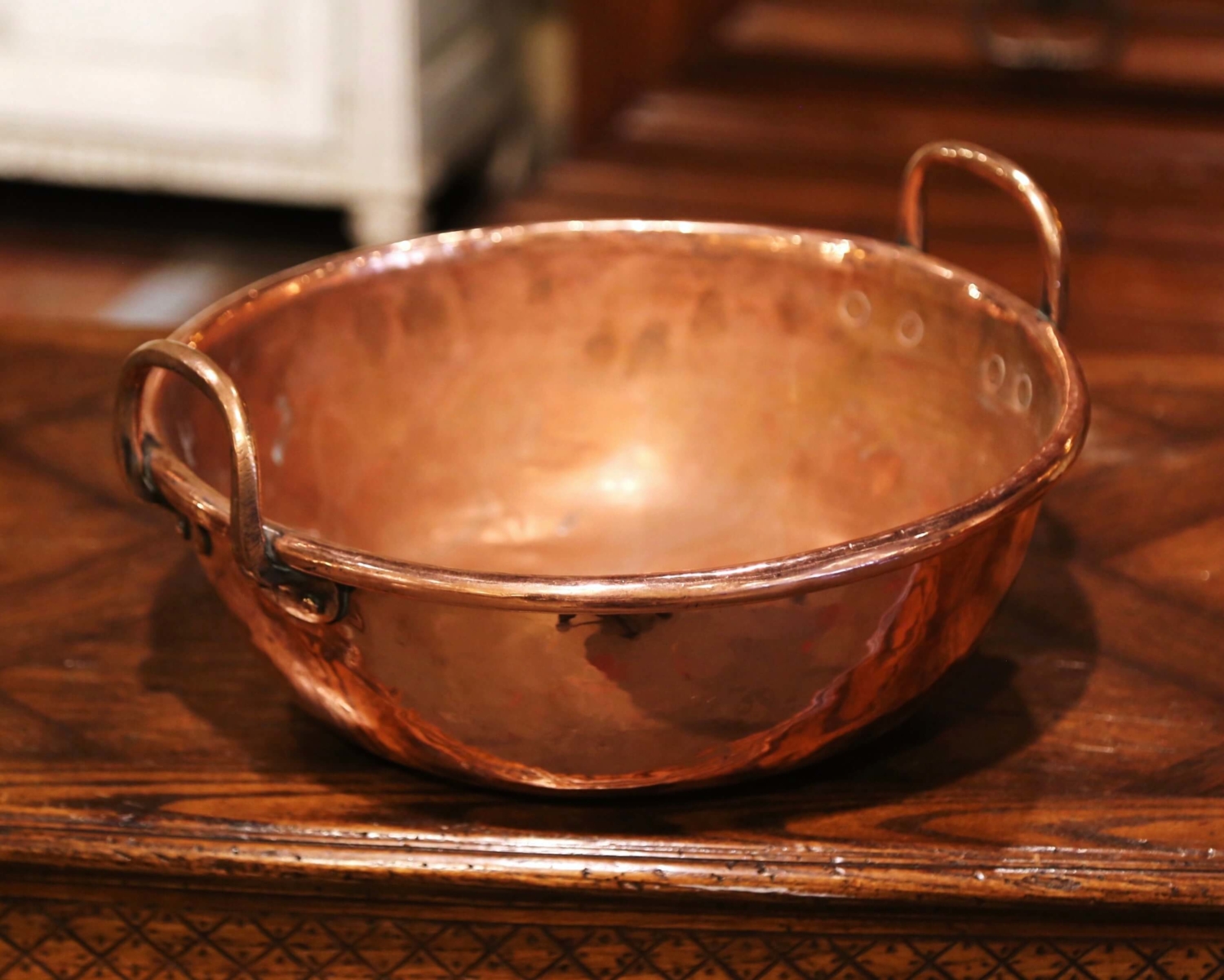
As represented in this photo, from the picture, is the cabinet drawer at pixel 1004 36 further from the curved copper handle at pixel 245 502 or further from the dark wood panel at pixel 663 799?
the curved copper handle at pixel 245 502

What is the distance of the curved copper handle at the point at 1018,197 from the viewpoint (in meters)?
0.53

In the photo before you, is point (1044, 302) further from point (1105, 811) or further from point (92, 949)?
point (92, 949)

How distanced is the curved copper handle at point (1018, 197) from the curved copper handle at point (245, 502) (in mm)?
291

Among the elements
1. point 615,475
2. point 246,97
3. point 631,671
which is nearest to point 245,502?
point 631,671

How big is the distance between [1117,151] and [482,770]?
51.8 inches

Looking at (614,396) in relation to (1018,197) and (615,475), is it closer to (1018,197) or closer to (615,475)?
(615,475)

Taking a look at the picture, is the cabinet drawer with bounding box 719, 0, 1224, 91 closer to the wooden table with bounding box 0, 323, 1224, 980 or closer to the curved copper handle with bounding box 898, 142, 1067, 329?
the curved copper handle with bounding box 898, 142, 1067, 329

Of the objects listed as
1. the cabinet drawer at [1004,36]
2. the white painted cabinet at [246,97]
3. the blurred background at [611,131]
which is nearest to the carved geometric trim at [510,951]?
the blurred background at [611,131]

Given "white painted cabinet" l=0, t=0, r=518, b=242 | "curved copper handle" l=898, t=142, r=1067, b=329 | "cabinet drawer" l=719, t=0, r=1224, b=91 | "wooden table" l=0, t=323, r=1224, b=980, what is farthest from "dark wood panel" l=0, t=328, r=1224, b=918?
"white painted cabinet" l=0, t=0, r=518, b=242

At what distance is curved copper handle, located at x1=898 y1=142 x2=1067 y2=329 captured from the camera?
0.53 metres

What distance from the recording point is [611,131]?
1607 millimetres

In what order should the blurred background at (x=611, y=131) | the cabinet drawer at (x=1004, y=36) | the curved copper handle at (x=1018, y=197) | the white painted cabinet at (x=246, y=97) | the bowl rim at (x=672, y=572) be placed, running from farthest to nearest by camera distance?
the white painted cabinet at (x=246, y=97) → the cabinet drawer at (x=1004, y=36) → the blurred background at (x=611, y=131) → the curved copper handle at (x=1018, y=197) → the bowl rim at (x=672, y=572)

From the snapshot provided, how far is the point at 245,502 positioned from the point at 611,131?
1300 millimetres

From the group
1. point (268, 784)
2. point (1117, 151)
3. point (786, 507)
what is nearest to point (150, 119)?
point (1117, 151)
